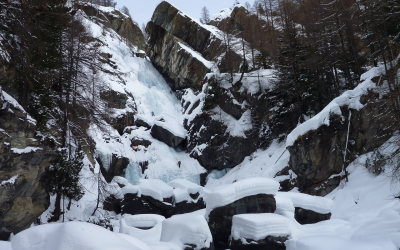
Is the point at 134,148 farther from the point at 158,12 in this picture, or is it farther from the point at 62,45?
the point at 158,12

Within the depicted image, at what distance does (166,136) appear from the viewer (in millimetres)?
29734

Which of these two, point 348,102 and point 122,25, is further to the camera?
point 122,25

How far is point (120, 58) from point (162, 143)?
16670 mm

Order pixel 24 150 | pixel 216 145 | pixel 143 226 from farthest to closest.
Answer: pixel 216 145
pixel 143 226
pixel 24 150

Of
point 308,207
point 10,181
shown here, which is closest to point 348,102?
point 308,207

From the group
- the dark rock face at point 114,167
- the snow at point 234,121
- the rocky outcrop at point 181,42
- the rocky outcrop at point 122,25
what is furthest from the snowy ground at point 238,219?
the rocky outcrop at point 122,25

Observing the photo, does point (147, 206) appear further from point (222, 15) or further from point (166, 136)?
point (222, 15)

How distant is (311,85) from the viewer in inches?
871

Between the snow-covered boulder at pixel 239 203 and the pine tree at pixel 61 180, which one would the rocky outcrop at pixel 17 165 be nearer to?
the pine tree at pixel 61 180

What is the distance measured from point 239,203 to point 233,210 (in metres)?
0.40

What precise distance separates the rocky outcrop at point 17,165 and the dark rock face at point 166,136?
63.0 feet

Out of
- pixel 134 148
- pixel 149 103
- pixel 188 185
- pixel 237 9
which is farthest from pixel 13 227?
pixel 237 9

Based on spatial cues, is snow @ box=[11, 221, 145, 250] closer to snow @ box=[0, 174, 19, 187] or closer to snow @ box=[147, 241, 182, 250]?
snow @ box=[147, 241, 182, 250]

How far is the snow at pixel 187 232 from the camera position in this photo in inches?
352
